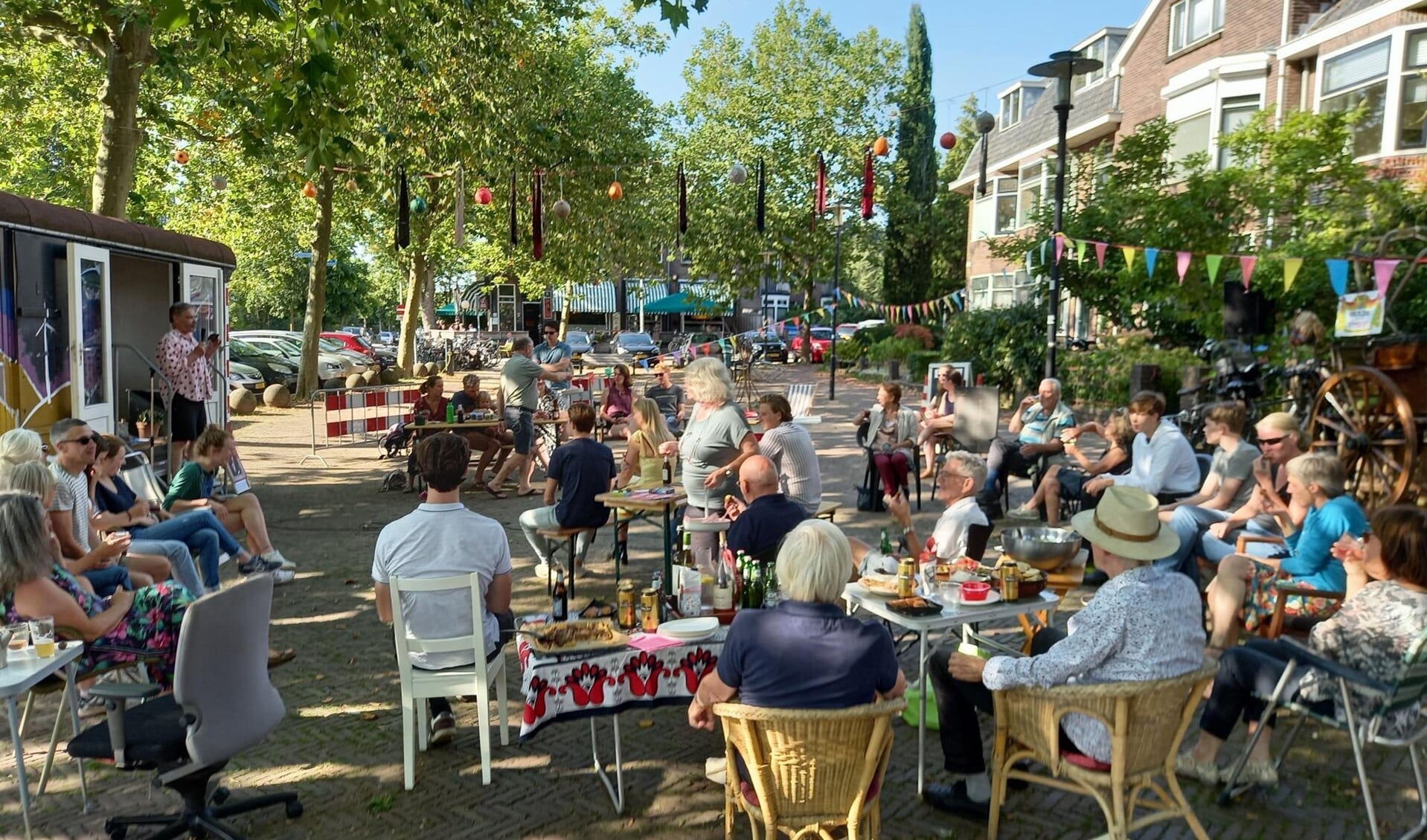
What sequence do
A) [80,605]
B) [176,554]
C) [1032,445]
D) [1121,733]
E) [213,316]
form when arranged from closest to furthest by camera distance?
[1121,733], [80,605], [176,554], [1032,445], [213,316]

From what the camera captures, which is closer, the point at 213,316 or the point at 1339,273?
the point at 1339,273

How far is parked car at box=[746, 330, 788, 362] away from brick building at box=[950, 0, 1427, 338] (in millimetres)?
8753

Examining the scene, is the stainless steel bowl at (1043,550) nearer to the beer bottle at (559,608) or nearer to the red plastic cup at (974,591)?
the red plastic cup at (974,591)

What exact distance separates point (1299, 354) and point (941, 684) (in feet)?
37.8

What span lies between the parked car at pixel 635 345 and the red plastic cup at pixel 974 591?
105 feet

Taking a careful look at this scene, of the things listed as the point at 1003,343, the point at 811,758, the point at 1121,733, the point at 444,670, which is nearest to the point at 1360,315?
the point at 1121,733

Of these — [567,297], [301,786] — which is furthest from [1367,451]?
[567,297]

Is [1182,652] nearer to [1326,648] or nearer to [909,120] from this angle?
[1326,648]

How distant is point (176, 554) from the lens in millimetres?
6062

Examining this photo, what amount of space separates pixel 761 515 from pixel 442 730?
5.77ft

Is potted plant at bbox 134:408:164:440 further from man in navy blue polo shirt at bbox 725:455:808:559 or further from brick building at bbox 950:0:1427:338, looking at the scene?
brick building at bbox 950:0:1427:338

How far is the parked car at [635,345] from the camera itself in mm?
36963

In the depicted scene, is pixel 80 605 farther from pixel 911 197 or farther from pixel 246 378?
pixel 911 197

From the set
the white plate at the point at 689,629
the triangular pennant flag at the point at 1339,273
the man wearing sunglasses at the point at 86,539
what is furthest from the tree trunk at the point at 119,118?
the triangular pennant flag at the point at 1339,273
